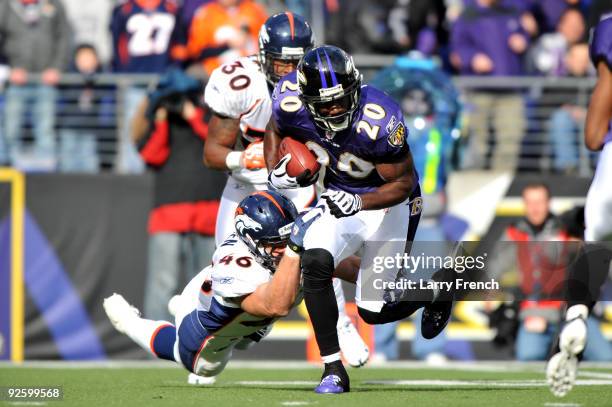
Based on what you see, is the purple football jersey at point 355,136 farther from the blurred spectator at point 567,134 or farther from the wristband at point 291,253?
the blurred spectator at point 567,134

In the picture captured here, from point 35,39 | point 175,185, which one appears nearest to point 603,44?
point 175,185

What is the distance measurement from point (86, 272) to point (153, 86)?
5.77ft

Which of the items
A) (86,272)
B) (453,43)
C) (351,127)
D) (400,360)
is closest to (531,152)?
(453,43)

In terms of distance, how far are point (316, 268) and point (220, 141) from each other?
188 centimetres

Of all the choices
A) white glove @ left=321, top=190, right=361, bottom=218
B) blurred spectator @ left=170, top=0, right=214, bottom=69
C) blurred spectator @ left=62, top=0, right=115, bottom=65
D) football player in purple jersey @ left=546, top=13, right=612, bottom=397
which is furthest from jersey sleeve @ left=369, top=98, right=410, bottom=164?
blurred spectator @ left=62, top=0, right=115, bottom=65

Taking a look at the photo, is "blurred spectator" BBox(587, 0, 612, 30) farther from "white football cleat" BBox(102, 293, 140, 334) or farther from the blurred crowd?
"white football cleat" BBox(102, 293, 140, 334)

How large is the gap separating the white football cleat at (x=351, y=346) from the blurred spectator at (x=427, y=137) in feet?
9.35

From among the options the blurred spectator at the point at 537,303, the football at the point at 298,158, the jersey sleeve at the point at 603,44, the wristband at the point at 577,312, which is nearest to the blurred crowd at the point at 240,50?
the blurred spectator at the point at 537,303

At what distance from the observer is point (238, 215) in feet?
20.7

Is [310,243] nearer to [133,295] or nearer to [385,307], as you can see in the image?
[385,307]

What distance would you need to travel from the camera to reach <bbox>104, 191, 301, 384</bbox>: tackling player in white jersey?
6.19 meters

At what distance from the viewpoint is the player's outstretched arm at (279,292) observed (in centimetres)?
612

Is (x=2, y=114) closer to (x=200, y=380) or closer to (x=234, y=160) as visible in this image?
(x=234, y=160)

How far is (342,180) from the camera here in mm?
6809
